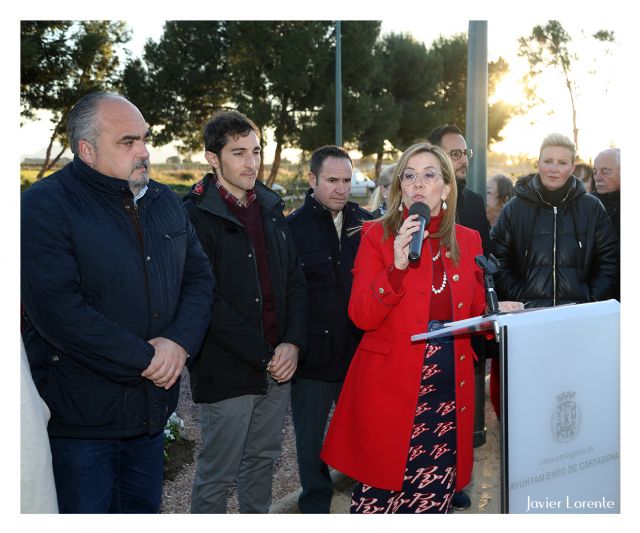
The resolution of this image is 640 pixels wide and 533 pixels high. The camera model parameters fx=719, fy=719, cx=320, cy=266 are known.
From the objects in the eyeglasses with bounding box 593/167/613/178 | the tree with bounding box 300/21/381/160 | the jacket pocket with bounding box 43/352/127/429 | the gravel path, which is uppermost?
the tree with bounding box 300/21/381/160

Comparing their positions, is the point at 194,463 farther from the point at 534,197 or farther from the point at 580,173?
the point at 580,173

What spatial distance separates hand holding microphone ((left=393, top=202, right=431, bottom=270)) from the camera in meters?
2.98

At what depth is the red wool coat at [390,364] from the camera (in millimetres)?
3314

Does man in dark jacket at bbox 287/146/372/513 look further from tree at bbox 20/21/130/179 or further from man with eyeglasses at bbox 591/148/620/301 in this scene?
tree at bbox 20/21/130/179

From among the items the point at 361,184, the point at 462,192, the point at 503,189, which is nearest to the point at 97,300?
the point at 462,192

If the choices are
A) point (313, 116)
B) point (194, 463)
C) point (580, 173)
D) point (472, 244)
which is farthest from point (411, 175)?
point (313, 116)

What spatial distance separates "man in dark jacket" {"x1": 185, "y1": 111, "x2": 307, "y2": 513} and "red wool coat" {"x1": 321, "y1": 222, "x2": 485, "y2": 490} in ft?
1.86

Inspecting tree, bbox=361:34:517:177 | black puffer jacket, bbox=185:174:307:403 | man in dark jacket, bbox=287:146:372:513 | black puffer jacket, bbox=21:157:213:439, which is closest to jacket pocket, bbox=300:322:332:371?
man in dark jacket, bbox=287:146:372:513

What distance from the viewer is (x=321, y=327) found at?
4281mm

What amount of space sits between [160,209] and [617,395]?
2.17 metres

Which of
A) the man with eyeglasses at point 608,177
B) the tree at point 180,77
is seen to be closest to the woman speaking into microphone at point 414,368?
the man with eyeglasses at point 608,177

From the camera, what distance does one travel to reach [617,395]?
3051 millimetres

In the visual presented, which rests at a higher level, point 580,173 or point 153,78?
point 153,78

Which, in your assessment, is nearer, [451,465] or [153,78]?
[451,465]
